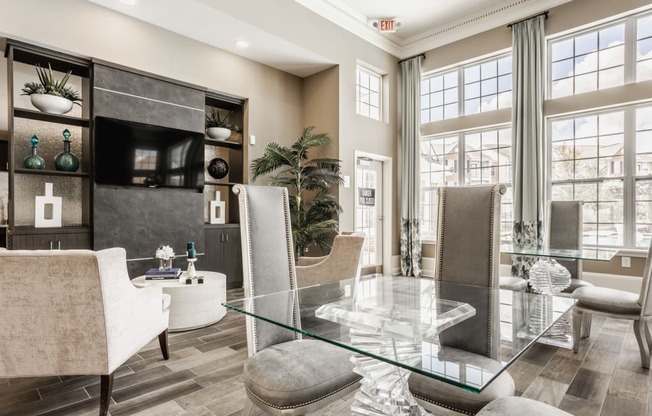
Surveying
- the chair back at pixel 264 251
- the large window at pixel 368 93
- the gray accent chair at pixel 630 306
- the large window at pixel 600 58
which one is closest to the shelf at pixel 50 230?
the chair back at pixel 264 251

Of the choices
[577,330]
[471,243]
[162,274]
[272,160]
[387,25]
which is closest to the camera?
[471,243]

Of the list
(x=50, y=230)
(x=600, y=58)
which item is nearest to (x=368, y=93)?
(x=600, y=58)

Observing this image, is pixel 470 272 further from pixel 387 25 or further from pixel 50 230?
pixel 387 25

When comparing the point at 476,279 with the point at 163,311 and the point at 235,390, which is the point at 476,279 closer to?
the point at 235,390

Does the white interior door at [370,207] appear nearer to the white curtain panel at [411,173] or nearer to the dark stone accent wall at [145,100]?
the white curtain panel at [411,173]

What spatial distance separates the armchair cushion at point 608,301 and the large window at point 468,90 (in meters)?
3.56

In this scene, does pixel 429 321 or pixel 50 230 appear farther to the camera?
pixel 50 230

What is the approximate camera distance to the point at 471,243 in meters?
1.65

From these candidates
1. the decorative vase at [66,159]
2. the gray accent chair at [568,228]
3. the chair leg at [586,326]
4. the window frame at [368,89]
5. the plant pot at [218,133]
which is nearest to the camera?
the chair leg at [586,326]

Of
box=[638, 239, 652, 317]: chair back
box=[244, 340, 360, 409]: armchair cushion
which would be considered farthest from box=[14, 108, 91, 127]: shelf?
box=[638, 239, 652, 317]: chair back

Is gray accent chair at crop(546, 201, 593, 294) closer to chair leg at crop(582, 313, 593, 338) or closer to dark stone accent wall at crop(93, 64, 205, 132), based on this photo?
chair leg at crop(582, 313, 593, 338)

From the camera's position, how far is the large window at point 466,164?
17.7 feet

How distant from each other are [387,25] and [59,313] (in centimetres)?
547

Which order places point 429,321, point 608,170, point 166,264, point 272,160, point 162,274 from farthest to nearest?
1. point 272,160
2. point 608,170
3. point 166,264
4. point 162,274
5. point 429,321
